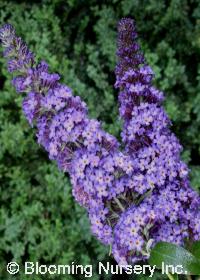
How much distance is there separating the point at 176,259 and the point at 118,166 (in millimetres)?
314

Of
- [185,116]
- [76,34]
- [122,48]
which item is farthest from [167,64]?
[122,48]

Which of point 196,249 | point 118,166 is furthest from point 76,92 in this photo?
point 196,249

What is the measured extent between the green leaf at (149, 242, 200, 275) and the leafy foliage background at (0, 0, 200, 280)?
1132mm

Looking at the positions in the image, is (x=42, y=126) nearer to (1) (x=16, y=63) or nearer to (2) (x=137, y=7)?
(1) (x=16, y=63)

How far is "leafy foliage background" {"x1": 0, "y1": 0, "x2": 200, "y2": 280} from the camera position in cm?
279

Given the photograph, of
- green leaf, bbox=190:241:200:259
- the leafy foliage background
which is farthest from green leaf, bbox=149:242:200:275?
the leafy foliage background

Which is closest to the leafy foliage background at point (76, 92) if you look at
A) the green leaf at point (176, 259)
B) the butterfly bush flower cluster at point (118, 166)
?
the butterfly bush flower cluster at point (118, 166)

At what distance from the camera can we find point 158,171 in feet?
5.30

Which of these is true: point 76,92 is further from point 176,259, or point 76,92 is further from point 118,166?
point 176,259

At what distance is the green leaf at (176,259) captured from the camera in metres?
1.51

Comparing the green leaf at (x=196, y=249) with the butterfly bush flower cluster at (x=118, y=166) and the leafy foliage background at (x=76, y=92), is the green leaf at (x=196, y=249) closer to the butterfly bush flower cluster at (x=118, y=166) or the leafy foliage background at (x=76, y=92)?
the butterfly bush flower cluster at (x=118, y=166)

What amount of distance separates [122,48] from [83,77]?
138 cm

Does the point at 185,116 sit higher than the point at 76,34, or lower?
lower

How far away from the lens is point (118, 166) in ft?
5.30
